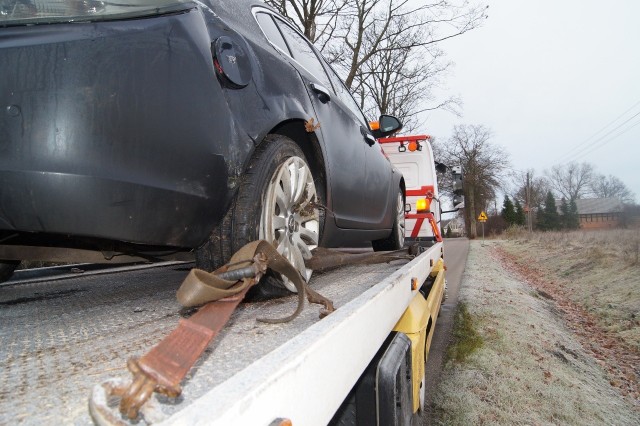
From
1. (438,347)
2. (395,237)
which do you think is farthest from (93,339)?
(438,347)

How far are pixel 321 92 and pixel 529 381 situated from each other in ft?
10.2

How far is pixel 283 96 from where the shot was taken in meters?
2.05

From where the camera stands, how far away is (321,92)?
8.47 ft

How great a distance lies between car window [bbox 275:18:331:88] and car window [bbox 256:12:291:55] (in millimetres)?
97

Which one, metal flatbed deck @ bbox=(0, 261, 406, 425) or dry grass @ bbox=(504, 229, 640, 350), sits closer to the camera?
metal flatbed deck @ bbox=(0, 261, 406, 425)

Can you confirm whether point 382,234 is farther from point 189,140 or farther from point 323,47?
point 323,47

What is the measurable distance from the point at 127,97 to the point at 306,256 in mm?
1132

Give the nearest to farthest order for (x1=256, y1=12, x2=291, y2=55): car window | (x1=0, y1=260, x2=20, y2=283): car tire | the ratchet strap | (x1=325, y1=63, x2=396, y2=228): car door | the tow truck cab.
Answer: the ratchet strap → (x1=256, y1=12, x2=291, y2=55): car window → (x1=0, y1=260, x2=20, y2=283): car tire → (x1=325, y1=63, x2=396, y2=228): car door → the tow truck cab

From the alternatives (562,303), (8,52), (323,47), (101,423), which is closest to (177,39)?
(8,52)

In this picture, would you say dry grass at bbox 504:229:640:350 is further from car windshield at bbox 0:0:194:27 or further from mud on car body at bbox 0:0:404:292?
car windshield at bbox 0:0:194:27

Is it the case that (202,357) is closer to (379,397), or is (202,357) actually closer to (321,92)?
(379,397)

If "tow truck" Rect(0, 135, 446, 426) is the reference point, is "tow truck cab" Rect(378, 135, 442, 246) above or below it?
above

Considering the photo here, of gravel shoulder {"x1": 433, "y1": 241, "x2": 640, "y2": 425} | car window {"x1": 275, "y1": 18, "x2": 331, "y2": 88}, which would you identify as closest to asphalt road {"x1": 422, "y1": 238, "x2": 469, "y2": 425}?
gravel shoulder {"x1": 433, "y1": 241, "x2": 640, "y2": 425}

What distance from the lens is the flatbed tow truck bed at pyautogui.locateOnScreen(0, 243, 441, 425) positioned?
75 centimetres
